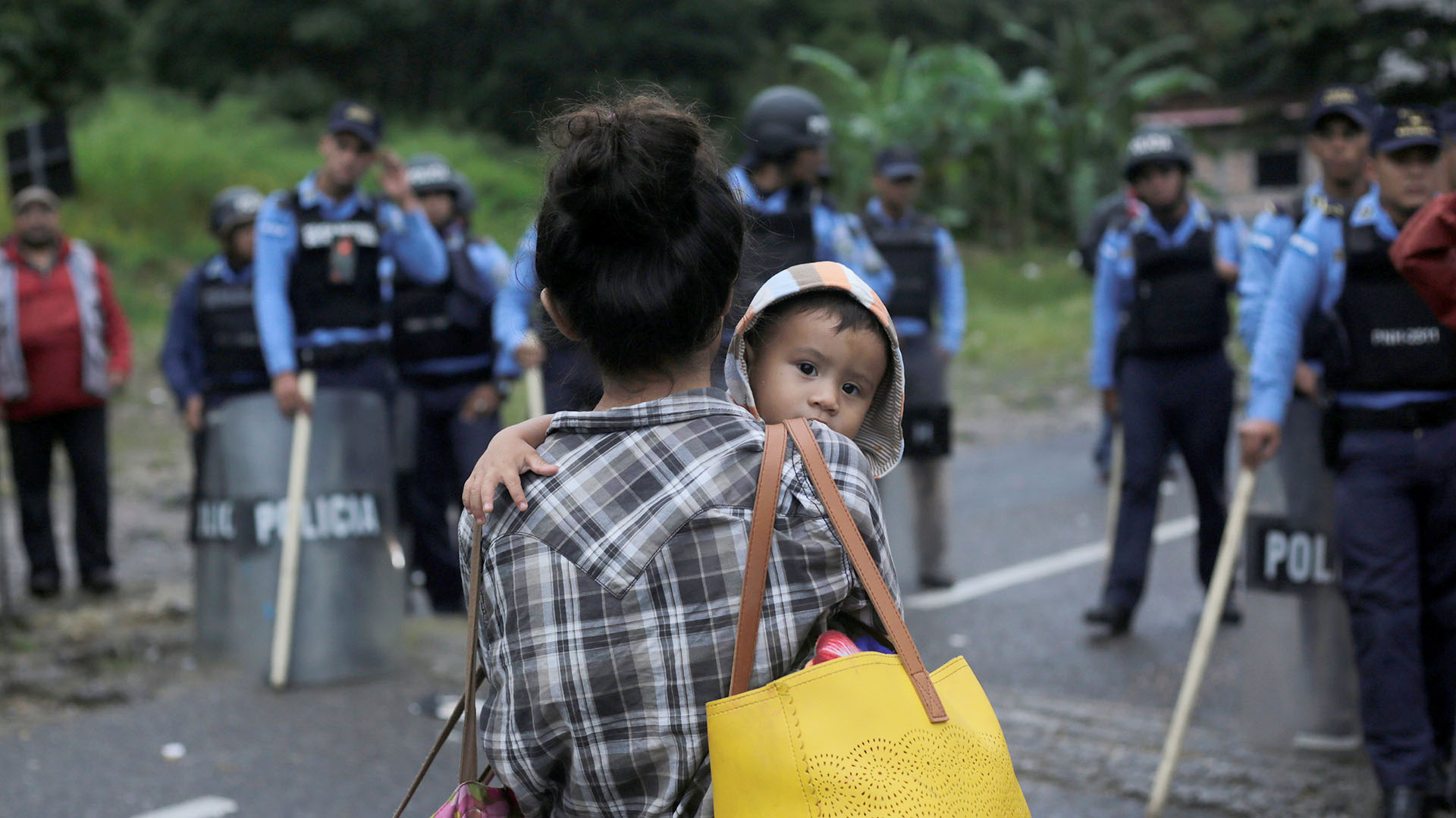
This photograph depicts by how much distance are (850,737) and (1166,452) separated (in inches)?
208

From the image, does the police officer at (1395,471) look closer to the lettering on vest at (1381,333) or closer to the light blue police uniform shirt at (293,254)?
the lettering on vest at (1381,333)

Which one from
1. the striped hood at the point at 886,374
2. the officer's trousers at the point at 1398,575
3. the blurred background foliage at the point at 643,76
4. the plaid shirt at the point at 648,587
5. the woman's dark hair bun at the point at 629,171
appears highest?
the blurred background foliage at the point at 643,76

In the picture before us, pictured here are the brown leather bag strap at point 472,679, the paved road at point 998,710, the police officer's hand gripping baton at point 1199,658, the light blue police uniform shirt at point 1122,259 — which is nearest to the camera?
the brown leather bag strap at point 472,679

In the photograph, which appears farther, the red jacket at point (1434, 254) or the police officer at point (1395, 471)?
the police officer at point (1395, 471)

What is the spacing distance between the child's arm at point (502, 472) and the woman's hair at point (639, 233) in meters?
0.17

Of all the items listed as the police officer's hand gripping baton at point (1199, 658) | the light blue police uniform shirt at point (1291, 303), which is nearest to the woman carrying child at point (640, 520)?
the police officer's hand gripping baton at point (1199, 658)

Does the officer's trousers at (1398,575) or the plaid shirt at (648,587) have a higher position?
the plaid shirt at (648,587)

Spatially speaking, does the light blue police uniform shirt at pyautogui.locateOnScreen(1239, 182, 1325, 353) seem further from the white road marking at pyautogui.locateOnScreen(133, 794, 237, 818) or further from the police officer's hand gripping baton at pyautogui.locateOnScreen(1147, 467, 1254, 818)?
the white road marking at pyautogui.locateOnScreen(133, 794, 237, 818)

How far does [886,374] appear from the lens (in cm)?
235

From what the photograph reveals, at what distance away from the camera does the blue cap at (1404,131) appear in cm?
429

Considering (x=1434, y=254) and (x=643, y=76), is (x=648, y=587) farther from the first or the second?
(x=643, y=76)

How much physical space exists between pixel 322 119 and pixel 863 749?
93.5 feet

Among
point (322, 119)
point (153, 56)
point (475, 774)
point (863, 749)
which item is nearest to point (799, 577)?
point (863, 749)

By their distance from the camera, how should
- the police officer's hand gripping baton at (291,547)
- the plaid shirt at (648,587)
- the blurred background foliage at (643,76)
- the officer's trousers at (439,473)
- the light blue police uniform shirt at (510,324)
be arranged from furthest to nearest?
the blurred background foliage at (643,76) < the officer's trousers at (439,473) < the light blue police uniform shirt at (510,324) < the police officer's hand gripping baton at (291,547) < the plaid shirt at (648,587)
